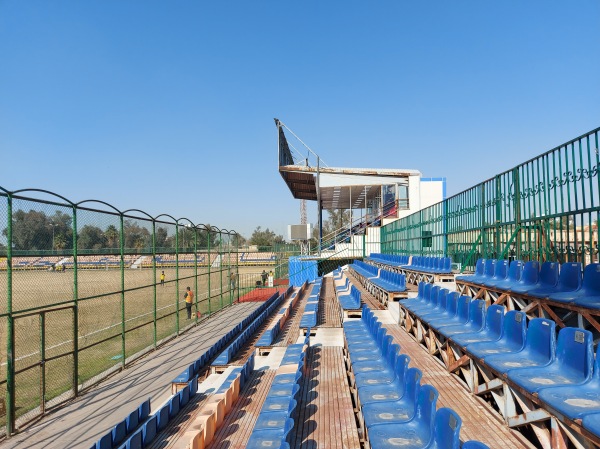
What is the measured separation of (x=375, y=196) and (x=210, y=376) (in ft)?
73.1

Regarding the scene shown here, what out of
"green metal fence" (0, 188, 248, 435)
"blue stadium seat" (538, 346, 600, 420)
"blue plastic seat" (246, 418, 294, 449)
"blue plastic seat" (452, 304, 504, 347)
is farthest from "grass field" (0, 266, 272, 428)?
"blue stadium seat" (538, 346, 600, 420)

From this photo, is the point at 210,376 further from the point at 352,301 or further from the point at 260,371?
the point at 352,301

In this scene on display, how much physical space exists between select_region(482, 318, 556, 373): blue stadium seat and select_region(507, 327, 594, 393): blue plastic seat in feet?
0.36

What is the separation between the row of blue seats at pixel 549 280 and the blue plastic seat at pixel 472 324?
47 cm

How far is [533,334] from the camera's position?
3.76 meters

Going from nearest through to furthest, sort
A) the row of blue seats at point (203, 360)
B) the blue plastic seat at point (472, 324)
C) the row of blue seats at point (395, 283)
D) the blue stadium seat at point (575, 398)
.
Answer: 1. the blue stadium seat at point (575, 398)
2. the blue plastic seat at point (472, 324)
3. the row of blue seats at point (203, 360)
4. the row of blue seats at point (395, 283)

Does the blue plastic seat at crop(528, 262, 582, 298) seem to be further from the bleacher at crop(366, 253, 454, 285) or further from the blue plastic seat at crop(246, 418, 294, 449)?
the bleacher at crop(366, 253, 454, 285)

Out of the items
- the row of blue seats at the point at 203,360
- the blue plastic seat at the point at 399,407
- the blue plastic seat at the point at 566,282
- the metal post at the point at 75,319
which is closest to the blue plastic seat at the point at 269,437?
the blue plastic seat at the point at 399,407

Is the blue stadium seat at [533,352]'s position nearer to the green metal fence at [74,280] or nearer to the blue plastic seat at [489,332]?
the blue plastic seat at [489,332]

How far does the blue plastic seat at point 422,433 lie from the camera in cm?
255

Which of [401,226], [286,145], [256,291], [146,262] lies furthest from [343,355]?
[286,145]

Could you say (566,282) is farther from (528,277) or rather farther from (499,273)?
(499,273)

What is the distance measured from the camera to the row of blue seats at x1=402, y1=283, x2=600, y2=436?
2710 millimetres

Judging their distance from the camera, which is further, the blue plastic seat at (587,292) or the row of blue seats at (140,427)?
the row of blue seats at (140,427)
